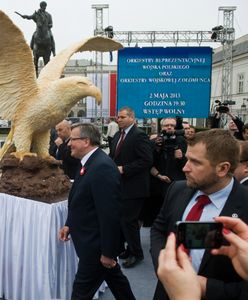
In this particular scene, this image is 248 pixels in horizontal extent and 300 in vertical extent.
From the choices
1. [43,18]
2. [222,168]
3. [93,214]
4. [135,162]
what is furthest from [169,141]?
[43,18]

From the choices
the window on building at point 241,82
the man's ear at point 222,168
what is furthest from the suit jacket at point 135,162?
the window on building at point 241,82

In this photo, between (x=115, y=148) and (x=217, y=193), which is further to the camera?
(x=115, y=148)

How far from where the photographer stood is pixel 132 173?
374cm

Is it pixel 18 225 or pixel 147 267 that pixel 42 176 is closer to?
pixel 18 225

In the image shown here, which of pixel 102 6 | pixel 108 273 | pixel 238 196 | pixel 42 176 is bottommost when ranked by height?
pixel 108 273

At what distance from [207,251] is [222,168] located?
34cm

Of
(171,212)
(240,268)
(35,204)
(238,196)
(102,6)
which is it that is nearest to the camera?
(240,268)

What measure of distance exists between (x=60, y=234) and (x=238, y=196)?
5.09 ft

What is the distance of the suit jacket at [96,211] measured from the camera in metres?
2.29

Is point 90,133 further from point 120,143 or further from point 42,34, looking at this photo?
point 42,34

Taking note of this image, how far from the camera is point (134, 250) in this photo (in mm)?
3828

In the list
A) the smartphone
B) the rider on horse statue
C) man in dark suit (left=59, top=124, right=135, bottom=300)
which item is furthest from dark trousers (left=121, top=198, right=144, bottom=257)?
the rider on horse statue

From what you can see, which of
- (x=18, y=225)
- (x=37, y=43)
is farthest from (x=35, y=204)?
(x=37, y=43)

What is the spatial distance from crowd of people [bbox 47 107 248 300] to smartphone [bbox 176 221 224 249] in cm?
3
